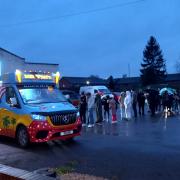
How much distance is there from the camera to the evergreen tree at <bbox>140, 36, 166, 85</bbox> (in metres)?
Result: 87.5

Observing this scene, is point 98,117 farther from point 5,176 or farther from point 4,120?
point 5,176

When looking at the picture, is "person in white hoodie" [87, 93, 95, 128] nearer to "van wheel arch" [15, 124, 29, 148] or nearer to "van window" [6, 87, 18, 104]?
"van window" [6, 87, 18, 104]

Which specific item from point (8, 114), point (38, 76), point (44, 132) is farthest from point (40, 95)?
point (44, 132)

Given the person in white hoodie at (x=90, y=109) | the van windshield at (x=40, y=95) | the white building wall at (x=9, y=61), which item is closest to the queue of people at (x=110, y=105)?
the person in white hoodie at (x=90, y=109)

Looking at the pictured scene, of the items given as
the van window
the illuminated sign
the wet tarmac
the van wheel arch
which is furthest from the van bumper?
the illuminated sign

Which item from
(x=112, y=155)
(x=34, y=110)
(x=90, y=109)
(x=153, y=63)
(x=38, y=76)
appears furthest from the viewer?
(x=153, y=63)

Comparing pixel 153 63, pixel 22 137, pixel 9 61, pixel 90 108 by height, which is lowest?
pixel 22 137

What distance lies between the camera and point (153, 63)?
302ft

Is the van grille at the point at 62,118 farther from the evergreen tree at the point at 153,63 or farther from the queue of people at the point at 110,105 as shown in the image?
the evergreen tree at the point at 153,63

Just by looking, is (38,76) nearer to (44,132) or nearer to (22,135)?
(22,135)

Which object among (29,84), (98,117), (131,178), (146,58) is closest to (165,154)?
(131,178)

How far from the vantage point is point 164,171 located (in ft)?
29.2

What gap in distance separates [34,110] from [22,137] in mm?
1067

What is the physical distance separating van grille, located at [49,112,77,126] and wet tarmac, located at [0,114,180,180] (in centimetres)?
80
